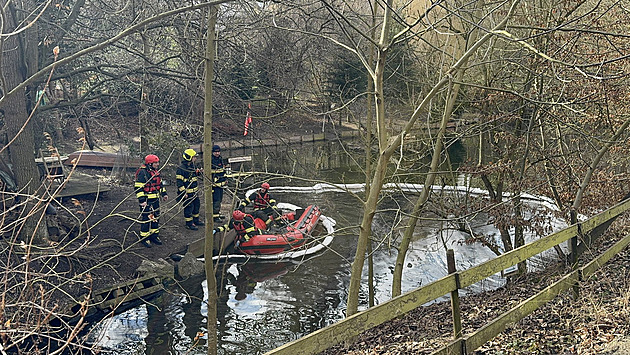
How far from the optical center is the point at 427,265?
12719 millimetres

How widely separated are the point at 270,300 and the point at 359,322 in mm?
8054

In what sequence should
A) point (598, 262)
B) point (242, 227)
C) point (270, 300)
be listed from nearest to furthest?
1. point (598, 262)
2. point (270, 300)
3. point (242, 227)

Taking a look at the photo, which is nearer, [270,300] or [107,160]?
[270,300]

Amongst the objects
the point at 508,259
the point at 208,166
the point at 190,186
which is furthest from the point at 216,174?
the point at 508,259

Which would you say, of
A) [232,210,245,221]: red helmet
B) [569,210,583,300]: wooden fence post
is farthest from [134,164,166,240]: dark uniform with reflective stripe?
[569,210,583,300]: wooden fence post

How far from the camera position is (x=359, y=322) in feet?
11.3

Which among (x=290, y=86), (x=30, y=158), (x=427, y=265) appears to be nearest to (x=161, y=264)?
(x=30, y=158)

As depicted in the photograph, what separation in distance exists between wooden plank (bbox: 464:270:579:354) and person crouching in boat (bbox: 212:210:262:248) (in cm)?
882

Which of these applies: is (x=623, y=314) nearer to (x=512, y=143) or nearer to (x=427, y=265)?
(x=512, y=143)

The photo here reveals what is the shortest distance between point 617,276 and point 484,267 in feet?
10.8

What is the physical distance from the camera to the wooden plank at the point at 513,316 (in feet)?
13.1

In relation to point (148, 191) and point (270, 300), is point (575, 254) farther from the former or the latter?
point (148, 191)

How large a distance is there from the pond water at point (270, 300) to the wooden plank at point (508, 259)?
10.1ft

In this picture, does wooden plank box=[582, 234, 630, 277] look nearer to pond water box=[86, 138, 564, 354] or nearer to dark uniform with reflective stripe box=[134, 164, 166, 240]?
pond water box=[86, 138, 564, 354]
